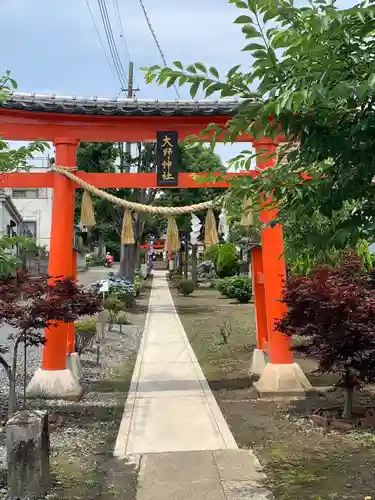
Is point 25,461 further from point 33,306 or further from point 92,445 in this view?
point 33,306

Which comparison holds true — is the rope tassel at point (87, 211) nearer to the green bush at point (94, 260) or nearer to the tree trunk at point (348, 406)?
the tree trunk at point (348, 406)

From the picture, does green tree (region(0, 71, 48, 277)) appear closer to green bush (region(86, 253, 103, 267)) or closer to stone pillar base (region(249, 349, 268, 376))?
stone pillar base (region(249, 349, 268, 376))

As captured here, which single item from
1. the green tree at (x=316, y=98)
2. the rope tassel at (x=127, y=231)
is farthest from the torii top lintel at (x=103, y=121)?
the green tree at (x=316, y=98)

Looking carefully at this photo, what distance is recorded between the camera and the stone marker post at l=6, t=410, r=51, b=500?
15.1 ft

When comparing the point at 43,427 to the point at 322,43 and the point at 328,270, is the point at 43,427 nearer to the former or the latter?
the point at 322,43

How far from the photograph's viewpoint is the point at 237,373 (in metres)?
10.5

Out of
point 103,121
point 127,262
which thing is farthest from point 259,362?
point 127,262

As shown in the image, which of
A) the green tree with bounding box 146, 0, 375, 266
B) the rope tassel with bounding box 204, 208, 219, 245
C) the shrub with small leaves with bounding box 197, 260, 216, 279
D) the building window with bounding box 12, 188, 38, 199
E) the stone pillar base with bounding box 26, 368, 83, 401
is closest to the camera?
the green tree with bounding box 146, 0, 375, 266

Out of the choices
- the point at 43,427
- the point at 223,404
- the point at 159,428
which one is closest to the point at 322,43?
the point at 43,427

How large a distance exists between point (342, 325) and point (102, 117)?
4783 millimetres

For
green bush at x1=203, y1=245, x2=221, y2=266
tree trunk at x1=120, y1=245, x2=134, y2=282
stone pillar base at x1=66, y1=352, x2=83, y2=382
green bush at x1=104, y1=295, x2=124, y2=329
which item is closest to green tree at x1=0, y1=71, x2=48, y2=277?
stone pillar base at x1=66, y1=352, x2=83, y2=382

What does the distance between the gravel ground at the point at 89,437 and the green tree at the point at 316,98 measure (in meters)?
3.17

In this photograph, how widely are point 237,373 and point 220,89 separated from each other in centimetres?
840

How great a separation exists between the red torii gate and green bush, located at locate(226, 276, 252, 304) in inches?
753
